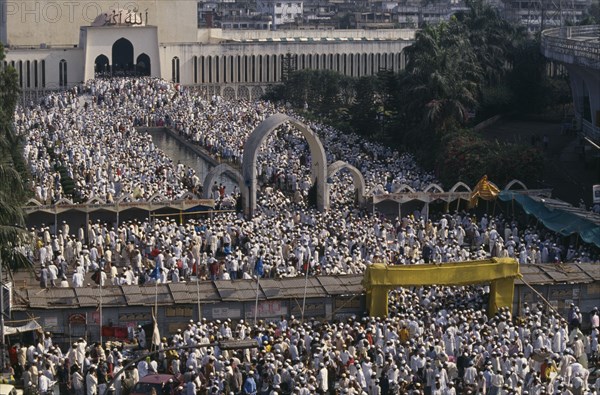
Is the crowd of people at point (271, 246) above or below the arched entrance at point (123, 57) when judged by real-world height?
below

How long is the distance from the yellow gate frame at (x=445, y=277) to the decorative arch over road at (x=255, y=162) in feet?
41.3

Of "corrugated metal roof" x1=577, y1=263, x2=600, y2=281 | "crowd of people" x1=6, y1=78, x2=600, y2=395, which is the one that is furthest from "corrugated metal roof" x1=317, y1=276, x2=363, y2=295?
"corrugated metal roof" x1=577, y1=263, x2=600, y2=281

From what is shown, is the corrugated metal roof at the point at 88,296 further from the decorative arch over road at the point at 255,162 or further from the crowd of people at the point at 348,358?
the decorative arch over road at the point at 255,162

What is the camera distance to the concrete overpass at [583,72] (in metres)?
56.8

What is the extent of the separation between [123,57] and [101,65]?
148 cm

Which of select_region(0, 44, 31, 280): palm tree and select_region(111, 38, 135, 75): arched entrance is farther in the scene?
select_region(111, 38, 135, 75): arched entrance

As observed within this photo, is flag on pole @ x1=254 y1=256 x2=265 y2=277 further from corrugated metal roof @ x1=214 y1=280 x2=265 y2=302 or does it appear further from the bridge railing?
the bridge railing

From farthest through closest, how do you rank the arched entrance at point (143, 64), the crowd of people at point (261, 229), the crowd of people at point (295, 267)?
the arched entrance at point (143, 64) < the crowd of people at point (261, 229) < the crowd of people at point (295, 267)

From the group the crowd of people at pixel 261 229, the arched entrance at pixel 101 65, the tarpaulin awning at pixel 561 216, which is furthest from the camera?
the arched entrance at pixel 101 65

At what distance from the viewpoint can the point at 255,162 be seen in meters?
47.5

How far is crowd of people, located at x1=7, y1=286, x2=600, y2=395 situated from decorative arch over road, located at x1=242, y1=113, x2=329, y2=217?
12.8m

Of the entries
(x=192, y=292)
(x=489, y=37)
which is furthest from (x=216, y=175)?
(x=489, y=37)

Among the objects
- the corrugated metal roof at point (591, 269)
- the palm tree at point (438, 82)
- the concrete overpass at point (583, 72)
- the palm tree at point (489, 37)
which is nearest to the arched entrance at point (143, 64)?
the palm tree at point (489, 37)

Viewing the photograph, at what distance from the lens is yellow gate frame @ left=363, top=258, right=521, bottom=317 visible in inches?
1368
